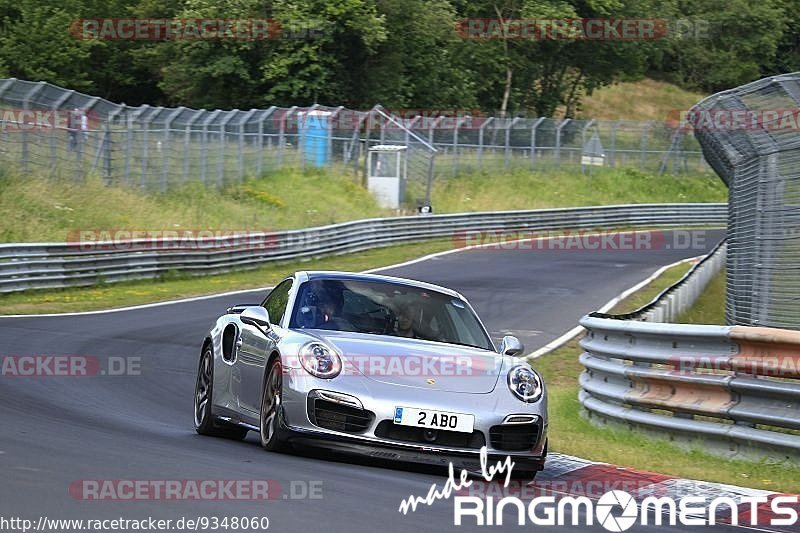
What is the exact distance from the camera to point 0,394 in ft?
36.9

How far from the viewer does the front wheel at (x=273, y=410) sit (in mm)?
8250

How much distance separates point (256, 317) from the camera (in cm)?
915

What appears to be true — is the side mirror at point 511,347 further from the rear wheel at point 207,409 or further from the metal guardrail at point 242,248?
the metal guardrail at point 242,248

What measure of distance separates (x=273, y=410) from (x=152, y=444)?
2.46ft

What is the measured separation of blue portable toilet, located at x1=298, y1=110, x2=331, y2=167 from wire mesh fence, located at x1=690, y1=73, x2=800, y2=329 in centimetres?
2754

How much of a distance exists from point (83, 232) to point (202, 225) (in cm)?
499

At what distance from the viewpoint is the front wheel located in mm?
8250

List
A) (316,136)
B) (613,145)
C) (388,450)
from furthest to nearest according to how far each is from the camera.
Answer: (613,145) → (316,136) → (388,450)

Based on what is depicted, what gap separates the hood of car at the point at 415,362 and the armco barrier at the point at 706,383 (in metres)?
1.63

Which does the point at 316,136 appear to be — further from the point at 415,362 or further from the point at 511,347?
the point at 415,362

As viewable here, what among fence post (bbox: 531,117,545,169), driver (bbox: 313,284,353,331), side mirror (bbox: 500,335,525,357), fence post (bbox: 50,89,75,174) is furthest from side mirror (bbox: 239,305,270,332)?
fence post (bbox: 531,117,545,169)
